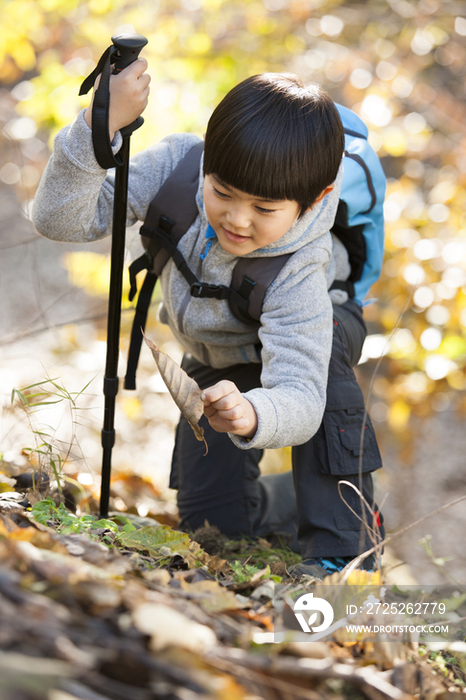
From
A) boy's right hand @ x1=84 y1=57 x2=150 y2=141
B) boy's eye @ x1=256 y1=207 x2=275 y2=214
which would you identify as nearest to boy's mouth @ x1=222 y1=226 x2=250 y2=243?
boy's eye @ x1=256 y1=207 x2=275 y2=214

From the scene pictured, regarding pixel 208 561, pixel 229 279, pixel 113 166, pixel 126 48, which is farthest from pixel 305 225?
pixel 208 561

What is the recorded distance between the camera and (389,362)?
14.2 feet

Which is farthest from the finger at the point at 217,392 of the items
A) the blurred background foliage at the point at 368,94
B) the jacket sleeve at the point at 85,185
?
the blurred background foliage at the point at 368,94

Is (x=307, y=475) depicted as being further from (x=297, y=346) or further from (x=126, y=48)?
(x=126, y=48)

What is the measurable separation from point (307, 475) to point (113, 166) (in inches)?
48.9

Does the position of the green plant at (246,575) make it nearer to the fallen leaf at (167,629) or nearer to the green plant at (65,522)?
the green plant at (65,522)

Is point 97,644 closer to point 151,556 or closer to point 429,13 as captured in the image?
point 151,556

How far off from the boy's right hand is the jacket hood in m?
0.38

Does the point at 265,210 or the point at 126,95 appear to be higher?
the point at 126,95

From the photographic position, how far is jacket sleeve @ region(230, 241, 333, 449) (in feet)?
5.75

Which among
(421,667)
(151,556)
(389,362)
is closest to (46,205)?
(151,556)

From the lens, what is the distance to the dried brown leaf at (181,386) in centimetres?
132

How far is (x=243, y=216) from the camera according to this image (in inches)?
67.5

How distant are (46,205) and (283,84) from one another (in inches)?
33.1
